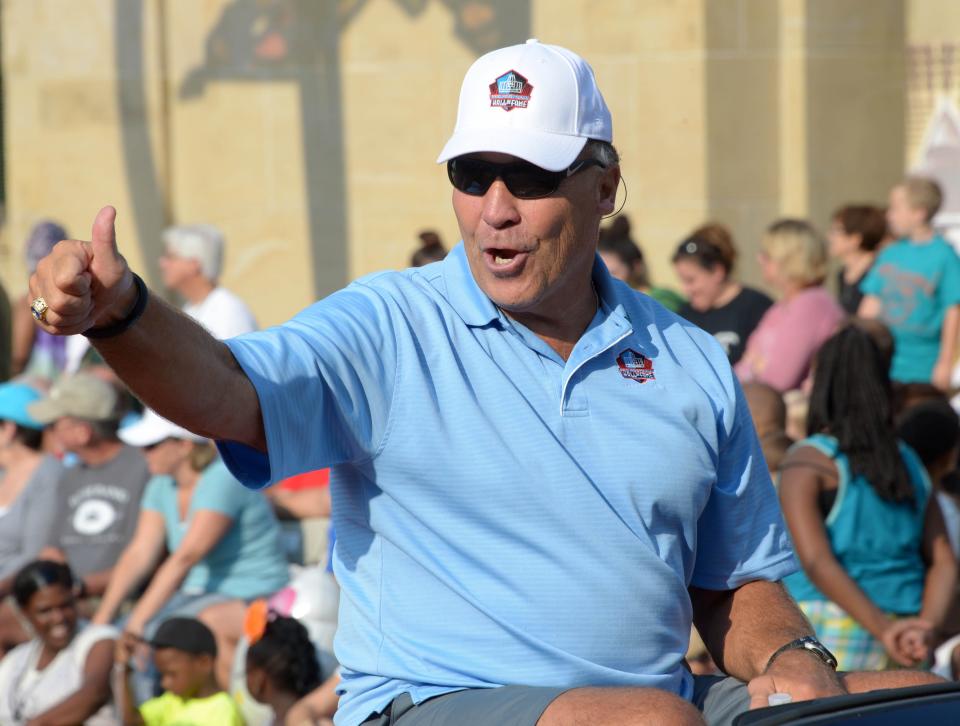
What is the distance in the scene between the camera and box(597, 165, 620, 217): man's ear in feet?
9.68

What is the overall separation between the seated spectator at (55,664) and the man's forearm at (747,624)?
382 cm

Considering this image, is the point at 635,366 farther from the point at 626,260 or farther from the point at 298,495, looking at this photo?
the point at 626,260

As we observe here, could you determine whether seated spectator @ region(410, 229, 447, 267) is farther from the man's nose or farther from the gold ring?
the gold ring

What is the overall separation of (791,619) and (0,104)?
9.96m

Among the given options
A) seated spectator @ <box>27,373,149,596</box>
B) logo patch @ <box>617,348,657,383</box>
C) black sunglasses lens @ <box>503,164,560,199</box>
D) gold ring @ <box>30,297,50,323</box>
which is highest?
black sunglasses lens @ <box>503,164,560,199</box>

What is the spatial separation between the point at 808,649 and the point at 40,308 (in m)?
1.50

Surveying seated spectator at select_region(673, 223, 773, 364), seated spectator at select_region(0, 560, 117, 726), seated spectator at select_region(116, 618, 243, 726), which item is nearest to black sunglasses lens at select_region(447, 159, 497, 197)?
seated spectator at select_region(116, 618, 243, 726)

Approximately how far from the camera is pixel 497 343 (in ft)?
9.17

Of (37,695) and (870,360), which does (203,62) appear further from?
(870,360)

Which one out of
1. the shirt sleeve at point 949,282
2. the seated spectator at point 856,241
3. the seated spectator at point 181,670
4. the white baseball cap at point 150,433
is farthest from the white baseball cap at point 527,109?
the seated spectator at point 856,241

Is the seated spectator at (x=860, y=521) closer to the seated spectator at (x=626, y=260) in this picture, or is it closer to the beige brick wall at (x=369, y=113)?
the seated spectator at (x=626, y=260)

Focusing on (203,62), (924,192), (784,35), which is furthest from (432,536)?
(203,62)

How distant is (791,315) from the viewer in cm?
739

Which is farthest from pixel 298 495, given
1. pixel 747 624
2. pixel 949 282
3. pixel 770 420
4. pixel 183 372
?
pixel 183 372
